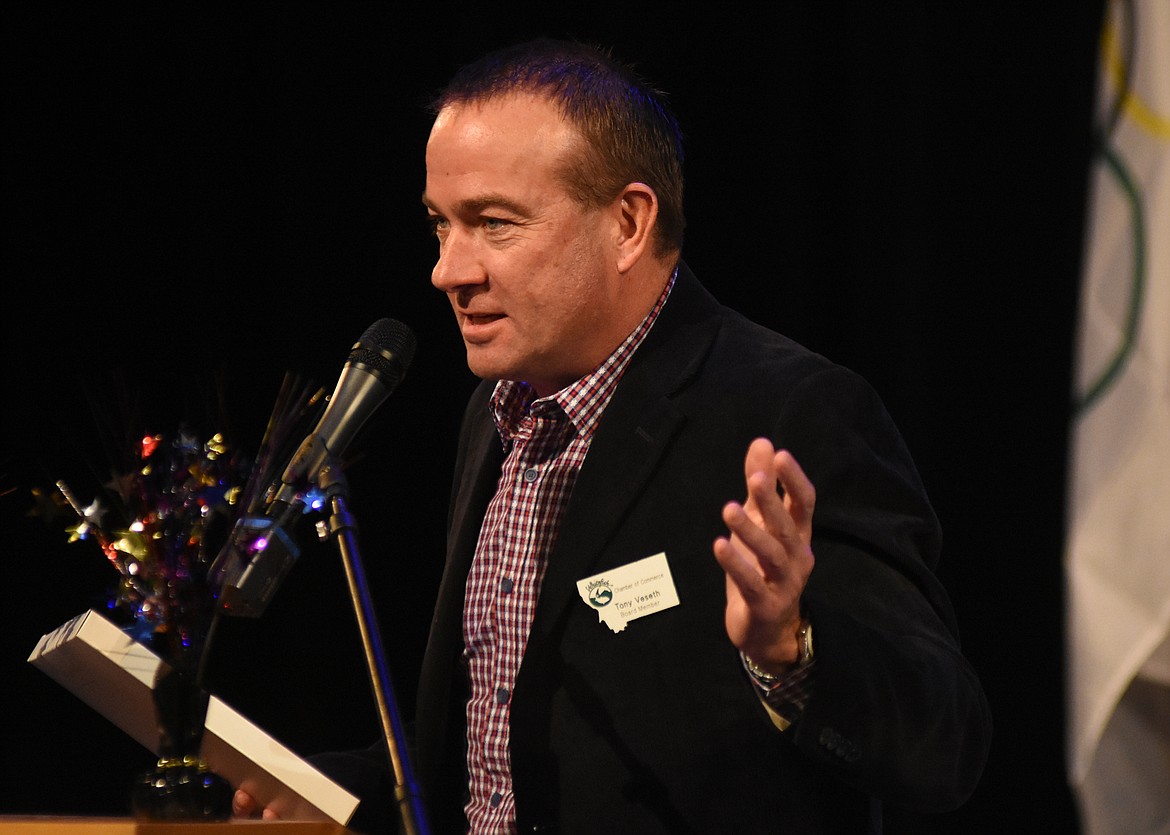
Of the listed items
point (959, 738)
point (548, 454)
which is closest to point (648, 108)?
point (548, 454)

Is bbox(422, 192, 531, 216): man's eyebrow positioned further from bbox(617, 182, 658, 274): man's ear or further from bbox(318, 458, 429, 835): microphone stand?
bbox(318, 458, 429, 835): microphone stand

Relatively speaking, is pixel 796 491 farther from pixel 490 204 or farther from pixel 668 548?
pixel 490 204

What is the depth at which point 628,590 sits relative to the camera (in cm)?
200

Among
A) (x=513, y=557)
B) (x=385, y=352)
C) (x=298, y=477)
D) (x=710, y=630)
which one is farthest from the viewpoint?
(x=513, y=557)

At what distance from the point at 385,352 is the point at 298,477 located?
22 cm

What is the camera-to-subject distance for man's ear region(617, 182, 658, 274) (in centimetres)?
228

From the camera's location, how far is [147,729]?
6.13 ft

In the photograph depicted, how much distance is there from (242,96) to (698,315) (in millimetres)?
2041

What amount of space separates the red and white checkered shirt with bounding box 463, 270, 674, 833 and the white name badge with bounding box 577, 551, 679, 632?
0.16 meters

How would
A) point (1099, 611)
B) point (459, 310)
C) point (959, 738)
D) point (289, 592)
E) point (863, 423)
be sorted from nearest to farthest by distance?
point (1099, 611)
point (959, 738)
point (863, 423)
point (459, 310)
point (289, 592)

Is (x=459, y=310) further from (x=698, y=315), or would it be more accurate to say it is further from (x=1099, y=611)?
(x=1099, y=611)

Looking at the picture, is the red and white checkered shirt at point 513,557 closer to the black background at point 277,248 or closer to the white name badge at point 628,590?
the white name badge at point 628,590

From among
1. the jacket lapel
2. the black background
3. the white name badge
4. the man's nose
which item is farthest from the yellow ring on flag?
the black background

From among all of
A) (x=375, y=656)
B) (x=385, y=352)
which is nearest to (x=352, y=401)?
(x=385, y=352)
